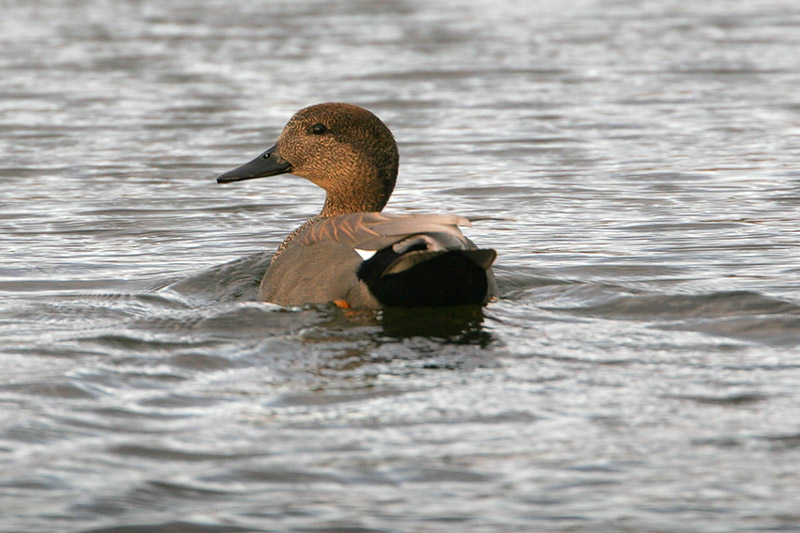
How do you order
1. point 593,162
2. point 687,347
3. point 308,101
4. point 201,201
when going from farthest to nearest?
point 308,101 < point 593,162 < point 201,201 < point 687,347

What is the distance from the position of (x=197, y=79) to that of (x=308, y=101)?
2.78 metres

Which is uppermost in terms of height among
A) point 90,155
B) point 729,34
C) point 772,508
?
point 729,34

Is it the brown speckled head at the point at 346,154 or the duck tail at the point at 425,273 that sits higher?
the brown speckled head at the point at 346,154

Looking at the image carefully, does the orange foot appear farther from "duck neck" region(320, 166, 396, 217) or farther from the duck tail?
"duck neck" region(320, 166, 396, 217)

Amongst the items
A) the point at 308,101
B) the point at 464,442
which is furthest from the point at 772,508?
the point at 308,101

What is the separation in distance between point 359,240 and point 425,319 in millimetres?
521

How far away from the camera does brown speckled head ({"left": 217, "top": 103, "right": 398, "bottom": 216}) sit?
7.71 metres

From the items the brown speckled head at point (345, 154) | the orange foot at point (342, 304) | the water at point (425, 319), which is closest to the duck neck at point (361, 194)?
the brown speckled head at point (345, 154)

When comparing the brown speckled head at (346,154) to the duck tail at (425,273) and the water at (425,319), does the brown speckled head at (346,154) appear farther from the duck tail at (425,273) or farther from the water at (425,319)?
the duck tail at (425,273)

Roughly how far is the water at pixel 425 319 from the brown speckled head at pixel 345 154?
710 millimetres

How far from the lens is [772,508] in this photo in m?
4.03

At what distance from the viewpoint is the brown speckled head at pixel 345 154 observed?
25.3ft

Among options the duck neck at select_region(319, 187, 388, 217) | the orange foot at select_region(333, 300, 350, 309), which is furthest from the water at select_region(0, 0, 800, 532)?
the duck neck at select_region(319, 187, 388, 217)

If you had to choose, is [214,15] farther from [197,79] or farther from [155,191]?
[155,191]
